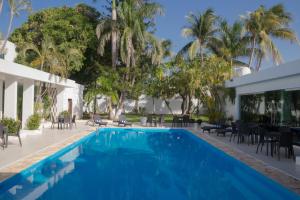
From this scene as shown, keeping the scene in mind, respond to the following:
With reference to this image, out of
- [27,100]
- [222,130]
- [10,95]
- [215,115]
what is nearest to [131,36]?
[215,115]

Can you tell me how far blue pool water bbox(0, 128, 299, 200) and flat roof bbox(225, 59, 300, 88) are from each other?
15.1 ft

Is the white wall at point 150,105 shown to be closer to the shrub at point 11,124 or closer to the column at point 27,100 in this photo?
the column at point 27,100

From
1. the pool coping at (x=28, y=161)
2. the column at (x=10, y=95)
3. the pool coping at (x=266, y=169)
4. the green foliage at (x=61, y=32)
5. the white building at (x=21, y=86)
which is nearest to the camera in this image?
the pool coping at (x=266, y=169)

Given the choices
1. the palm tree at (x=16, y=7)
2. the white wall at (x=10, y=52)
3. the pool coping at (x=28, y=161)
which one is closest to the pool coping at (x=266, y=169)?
the pool coping at (x=28, y=161)

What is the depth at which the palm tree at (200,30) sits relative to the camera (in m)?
27.5

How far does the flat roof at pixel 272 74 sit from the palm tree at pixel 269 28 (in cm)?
755

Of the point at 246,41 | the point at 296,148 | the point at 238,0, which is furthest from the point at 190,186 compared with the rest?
the point at 246,41

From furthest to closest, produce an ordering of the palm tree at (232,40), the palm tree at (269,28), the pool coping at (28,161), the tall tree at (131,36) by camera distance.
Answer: the palm tree at (232,40)
the palm tree at (269,28)
the tall tree at (131,36)
the pool coping at (28,161)

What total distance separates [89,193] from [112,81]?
19354 millimetres

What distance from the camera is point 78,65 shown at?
2600 centimetres

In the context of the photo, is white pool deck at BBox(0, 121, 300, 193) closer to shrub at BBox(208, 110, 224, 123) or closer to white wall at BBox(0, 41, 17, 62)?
shrub at BBox(208, 110, 224, 123)

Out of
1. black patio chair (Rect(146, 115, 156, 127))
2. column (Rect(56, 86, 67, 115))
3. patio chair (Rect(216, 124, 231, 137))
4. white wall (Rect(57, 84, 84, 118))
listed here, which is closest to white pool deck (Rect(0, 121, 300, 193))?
patio chair (Rect(216, 124, 231, 137))

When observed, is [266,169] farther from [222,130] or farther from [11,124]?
[11,124]

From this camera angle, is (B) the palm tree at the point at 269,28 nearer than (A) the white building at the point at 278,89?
No
